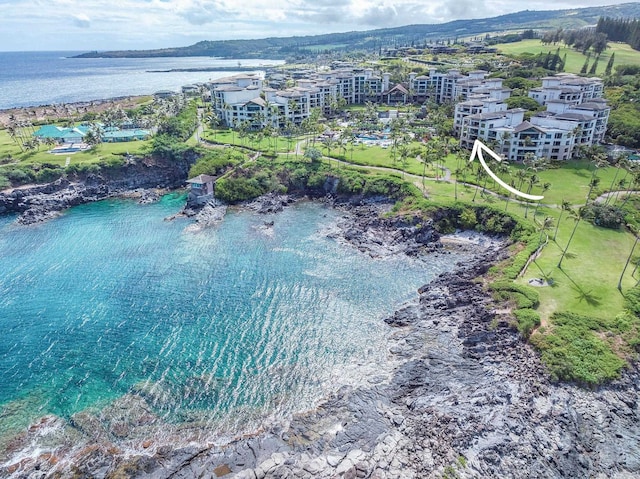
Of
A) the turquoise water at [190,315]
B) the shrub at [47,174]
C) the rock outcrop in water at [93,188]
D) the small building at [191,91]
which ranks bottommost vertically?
the turquoise water at [190,315]

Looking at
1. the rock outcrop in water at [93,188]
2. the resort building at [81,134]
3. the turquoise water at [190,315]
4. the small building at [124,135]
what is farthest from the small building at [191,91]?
the turquoise water at [190,315]

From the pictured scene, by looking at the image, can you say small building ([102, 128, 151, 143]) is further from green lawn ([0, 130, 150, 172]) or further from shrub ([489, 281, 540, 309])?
shrub ([489, 281, 540, 309])

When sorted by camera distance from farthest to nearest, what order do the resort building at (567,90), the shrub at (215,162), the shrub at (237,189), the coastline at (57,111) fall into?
the coastline at (57,111) < the resort building at (567,90) < the shrub at (215,162) < the shrub at (237,189)

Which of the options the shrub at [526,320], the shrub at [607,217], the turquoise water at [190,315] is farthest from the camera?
the shrub at [607,217]

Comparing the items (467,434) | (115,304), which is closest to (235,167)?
(115,304)

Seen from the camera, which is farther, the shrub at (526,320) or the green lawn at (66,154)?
the green lawn at (66,154)

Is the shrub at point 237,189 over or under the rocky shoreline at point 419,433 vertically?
over

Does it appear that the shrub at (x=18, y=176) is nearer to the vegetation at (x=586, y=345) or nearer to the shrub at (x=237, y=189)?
the shrub at (x=237, y=189)
